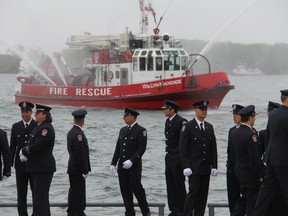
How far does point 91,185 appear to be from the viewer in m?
17.9

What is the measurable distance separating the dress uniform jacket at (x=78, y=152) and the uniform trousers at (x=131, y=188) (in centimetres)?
52

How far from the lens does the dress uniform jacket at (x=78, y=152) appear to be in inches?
376

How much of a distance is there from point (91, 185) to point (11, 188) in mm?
2144

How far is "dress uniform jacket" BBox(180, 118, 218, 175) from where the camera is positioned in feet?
30.1

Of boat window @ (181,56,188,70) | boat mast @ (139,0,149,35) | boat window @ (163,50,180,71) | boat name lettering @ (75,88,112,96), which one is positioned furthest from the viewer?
boat mast @ (139,0,149,35)

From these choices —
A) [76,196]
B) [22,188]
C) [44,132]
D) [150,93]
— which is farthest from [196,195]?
[150,93]

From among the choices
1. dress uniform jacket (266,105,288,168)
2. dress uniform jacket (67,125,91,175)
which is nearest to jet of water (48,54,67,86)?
dress uniform jacket (67,125,91,175)

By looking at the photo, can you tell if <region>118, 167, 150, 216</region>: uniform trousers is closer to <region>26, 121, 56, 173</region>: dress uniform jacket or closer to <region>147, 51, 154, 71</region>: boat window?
<region>26, 121, 56, 173</region>: dress uniform jacket

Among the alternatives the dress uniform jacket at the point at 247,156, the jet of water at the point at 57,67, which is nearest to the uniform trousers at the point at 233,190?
the dress uniform jacket at the point at 247,156

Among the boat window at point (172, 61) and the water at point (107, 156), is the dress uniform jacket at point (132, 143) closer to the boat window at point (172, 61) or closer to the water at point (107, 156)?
the water at point (107, 156)

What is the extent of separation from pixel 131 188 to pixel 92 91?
27583 millimetres

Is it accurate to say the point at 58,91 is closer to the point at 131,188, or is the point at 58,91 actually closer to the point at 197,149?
the point at 131,188

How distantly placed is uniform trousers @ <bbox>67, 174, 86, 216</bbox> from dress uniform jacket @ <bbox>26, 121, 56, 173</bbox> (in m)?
0.64

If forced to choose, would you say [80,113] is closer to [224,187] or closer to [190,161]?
[190,161]
